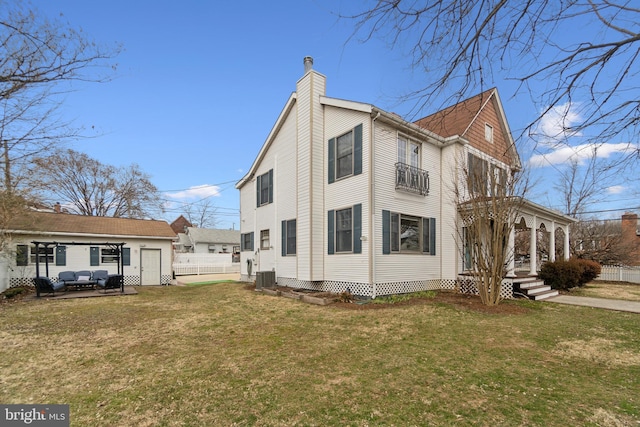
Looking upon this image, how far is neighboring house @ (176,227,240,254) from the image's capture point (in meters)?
39.7

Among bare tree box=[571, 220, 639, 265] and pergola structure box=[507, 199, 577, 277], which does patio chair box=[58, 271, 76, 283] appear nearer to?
pergola structure box=[507, 199, 577, 277]

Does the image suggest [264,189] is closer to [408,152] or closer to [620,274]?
[408,152]

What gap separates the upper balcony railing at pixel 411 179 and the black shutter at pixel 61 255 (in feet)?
53.7

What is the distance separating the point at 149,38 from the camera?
6660 mm

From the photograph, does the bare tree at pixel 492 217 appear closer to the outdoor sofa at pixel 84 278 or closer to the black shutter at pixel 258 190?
the black shutter at pixel 258 190

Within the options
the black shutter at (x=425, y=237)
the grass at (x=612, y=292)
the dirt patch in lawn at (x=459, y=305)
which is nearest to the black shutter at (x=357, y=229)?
the dirt patch in lawn at (x=459, y=305)

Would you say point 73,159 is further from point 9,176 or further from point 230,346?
point 230,346

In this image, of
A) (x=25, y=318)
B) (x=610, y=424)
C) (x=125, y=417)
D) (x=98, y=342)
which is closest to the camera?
(x=610, y=424)

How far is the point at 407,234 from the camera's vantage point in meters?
11.5

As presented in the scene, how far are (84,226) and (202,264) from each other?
10829mm

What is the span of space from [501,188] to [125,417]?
950 cm

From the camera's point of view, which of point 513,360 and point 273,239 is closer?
point 513,360

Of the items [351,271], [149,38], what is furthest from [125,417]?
[351,271]

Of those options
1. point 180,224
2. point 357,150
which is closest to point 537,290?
point 357,150
